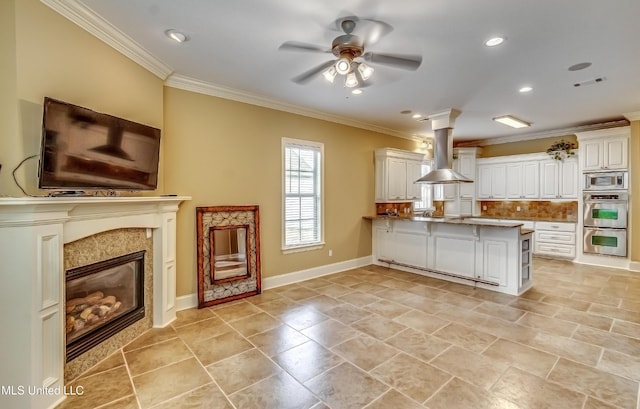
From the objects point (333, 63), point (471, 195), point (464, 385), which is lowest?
point (464, 385)

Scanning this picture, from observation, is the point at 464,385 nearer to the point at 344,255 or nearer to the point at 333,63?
the point at 333,63

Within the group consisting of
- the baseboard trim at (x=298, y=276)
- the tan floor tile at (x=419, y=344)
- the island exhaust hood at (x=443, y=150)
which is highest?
the island exhaust hood at (x=443, y=150)

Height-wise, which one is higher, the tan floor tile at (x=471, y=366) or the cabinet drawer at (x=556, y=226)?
the cabinet drawer at (x=556, y=226)

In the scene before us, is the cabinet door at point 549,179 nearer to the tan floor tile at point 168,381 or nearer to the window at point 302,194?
the window at point 302,194

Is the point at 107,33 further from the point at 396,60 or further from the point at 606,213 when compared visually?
A: the point at 606,213

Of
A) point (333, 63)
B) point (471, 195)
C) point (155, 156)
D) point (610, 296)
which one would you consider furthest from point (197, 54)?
point (471, 195)

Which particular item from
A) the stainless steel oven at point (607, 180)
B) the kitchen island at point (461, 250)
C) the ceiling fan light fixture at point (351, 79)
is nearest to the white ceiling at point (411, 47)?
the ceiling fan light fixture at point (351, 79)

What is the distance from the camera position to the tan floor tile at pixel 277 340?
2.88 metres

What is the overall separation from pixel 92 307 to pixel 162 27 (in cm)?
257

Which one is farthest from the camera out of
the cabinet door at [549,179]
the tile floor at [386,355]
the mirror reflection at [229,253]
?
the cabinet door at [549,179]

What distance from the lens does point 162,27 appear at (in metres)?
2.67

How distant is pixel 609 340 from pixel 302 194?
4164 mm

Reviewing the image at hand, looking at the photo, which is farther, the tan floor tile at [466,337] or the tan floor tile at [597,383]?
the tan floor tile at [466,337]

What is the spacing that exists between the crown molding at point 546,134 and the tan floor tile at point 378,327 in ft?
20.5
